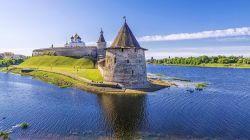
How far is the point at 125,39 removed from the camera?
50844 millimetres

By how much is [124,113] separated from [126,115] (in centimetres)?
100

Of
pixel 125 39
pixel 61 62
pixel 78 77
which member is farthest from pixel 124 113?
pixel 61 62

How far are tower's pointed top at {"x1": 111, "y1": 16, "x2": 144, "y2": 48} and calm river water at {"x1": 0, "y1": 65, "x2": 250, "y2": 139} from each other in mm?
10600

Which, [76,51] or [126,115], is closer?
[126,115]

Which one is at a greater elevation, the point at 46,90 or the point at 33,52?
the point at 33,52

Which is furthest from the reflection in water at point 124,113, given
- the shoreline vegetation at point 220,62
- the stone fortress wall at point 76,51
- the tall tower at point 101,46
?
the shoreline vegetation at point 220,62

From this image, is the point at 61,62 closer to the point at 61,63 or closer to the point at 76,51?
the point at 61,63

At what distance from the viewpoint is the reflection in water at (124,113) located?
25797mm

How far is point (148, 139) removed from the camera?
23141 millimetres

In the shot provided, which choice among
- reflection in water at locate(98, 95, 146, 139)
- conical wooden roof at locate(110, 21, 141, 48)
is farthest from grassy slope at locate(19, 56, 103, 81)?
reflection in water at locate(98, 95, 146, 139)

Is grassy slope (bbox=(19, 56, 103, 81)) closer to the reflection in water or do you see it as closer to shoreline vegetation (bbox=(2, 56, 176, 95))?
shoreline vegetation (bbox=(2, 56, 176, 95))

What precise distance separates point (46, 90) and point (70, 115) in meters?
21.7

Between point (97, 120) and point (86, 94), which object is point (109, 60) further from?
point (97, 120)

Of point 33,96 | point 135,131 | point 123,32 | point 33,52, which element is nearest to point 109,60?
point 123,32
